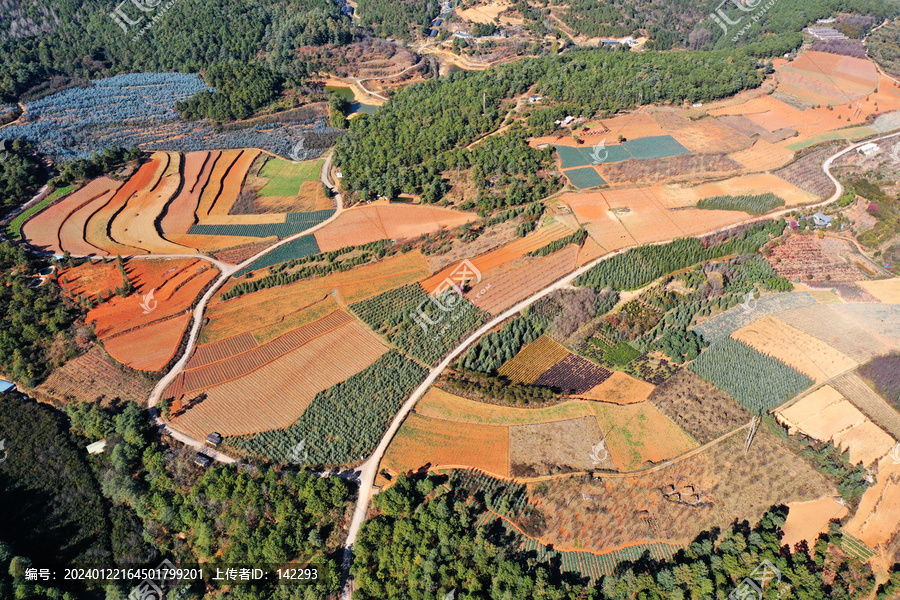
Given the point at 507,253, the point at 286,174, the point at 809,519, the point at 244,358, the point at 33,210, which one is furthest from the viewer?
the point at 286,174

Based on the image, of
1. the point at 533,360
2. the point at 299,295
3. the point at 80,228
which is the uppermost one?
the point at 80,228

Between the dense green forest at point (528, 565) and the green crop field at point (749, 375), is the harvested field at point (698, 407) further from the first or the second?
the dense green forest at point (528, 565)

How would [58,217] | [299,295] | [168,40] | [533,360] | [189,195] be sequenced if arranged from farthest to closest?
1. [168,40]
2. [189,195]
3. [58,217]
4. [299,295]
5. [533,360]

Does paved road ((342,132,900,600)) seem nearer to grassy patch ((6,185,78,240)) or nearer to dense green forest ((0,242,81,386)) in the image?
dense green forest ((0,242,81,386))

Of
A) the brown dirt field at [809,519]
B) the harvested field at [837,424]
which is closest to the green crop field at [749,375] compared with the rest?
the harvested field at [837,424]

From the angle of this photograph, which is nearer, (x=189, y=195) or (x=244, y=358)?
(x=244, y=358)

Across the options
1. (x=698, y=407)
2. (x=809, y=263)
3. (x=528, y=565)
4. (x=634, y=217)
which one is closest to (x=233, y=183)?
(x=634, y=217)

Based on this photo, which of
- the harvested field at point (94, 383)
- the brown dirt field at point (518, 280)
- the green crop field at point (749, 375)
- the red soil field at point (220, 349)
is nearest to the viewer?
the green crop field at point (749, 375)

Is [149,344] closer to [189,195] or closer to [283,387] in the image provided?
[283,387]
